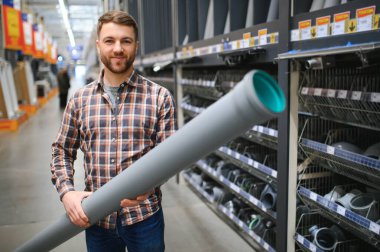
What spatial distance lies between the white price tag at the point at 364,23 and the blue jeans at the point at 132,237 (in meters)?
1.23

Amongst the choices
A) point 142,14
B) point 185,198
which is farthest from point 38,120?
point 185,198

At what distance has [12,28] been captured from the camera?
386 inches

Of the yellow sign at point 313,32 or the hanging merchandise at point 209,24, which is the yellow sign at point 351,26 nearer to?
the yellow sign at point 313,32

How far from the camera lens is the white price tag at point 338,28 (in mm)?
1915

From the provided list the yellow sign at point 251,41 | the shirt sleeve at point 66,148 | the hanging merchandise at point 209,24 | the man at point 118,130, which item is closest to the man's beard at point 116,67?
the man at point 118,130

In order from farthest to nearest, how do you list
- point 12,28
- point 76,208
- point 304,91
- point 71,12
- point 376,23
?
1. point 71,12
2. point 12,28
3. point 304,91
4. point 376,23
5. point 76,208

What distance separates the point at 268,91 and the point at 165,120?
83 centimetres

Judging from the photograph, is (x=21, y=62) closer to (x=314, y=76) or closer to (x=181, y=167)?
(x=314, y=76)

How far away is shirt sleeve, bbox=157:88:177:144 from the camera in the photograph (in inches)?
63.4

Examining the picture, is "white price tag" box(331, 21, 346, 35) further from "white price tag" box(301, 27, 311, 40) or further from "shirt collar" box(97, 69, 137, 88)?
"shirt collar" box(97, 69, 137, 88)

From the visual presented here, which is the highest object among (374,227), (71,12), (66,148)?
(71,12)

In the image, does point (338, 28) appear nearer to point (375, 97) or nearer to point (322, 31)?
point (322, 31)

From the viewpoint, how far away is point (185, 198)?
441 centimetres

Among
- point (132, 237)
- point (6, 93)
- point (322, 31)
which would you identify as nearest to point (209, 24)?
point (322, 31)
